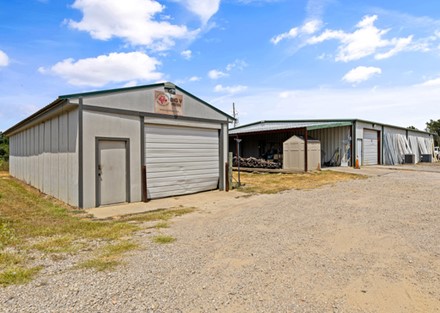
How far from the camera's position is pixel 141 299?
3061 mm

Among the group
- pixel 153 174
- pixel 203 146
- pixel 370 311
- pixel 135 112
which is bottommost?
pixel 370 311

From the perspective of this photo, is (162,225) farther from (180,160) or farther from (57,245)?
(180,160)

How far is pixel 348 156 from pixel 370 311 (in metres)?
20.8

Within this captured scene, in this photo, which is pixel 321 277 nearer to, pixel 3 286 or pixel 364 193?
pixel 3 286

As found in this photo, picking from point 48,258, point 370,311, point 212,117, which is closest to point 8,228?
point 48,258

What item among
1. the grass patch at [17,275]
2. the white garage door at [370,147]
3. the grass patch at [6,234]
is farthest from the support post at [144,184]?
the white garage door at [370,147]

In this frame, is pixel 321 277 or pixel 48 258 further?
pixel 48 258

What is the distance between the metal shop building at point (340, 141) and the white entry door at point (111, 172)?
12109mm

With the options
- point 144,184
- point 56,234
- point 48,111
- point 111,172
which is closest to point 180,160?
point 144,184

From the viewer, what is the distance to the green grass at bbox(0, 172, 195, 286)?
3996 millimetres

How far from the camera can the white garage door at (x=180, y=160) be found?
9602 millimetres

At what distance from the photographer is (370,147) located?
24062mm

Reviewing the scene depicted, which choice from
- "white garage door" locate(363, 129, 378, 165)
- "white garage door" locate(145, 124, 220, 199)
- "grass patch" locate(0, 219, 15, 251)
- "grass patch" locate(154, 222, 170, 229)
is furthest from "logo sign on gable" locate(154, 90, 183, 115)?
"white garage door" locate(363, 129, 378, 165)

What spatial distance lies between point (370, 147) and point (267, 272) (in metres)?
23.5
